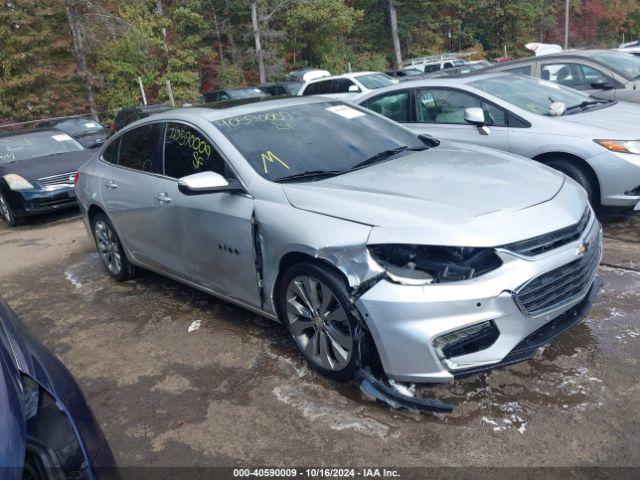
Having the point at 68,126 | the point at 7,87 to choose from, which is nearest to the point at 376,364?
the point at 68,126

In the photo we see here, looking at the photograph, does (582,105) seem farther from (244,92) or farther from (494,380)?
(244,92)

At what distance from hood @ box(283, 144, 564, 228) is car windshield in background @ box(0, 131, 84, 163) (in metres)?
7.33

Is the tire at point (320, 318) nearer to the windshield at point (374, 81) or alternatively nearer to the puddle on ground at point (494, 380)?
the puddle on ground at point (494, 380)

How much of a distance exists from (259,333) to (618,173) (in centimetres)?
345

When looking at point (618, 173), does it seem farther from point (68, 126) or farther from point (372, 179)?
point (68, 126)

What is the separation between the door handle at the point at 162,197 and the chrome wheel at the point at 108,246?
1120mm

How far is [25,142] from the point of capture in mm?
9484

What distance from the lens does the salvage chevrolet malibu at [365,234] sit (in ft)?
9.05

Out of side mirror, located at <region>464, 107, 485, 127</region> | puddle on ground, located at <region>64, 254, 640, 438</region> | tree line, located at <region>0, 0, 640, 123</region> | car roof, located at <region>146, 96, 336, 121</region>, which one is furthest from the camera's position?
tree line, located at <region>0, 0, 640, 123</region>

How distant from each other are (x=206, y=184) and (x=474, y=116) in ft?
10.9

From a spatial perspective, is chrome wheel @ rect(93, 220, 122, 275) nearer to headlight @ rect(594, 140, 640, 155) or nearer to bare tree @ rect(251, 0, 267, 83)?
headlight @ rect(594, 140, 640, 155)

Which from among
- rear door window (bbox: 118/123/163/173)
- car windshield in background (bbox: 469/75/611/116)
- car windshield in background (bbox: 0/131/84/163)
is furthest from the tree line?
rear door window (bbox: 118/123/163/173)

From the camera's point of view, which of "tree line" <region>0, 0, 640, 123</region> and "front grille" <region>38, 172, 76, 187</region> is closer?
"front grille" <region>38, 172, 76, 187</region>

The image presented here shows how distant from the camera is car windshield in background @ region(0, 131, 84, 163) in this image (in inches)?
361
